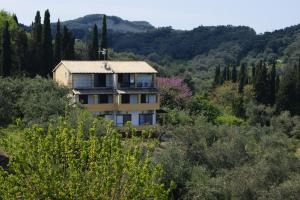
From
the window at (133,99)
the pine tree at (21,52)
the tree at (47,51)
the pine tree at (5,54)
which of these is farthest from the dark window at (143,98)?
the pine tree at (5,54)

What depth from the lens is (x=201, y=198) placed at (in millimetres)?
26906

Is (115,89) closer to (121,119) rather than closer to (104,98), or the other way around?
(104,98)

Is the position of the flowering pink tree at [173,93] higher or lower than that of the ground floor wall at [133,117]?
higher

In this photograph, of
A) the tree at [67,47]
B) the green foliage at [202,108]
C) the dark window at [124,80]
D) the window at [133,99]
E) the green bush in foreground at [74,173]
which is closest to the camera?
the green bush in foreground at [74,173]

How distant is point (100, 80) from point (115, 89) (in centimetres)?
170

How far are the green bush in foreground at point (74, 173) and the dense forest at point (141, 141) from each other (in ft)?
0.09

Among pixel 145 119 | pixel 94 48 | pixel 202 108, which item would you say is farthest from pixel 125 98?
pixel 94 48

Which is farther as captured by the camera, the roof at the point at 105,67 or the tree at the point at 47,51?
the tree at the point at 47,51

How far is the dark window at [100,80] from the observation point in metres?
51.5

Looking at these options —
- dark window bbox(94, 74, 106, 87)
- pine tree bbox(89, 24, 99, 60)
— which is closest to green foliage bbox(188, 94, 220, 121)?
dark window bbox(94, 74, 106, 87)

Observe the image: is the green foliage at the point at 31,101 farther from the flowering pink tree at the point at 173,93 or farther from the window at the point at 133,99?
the flowering pink tree at the point at 173,93

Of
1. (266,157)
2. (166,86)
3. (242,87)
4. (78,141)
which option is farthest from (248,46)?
(78,141)

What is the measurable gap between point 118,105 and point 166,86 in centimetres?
1241

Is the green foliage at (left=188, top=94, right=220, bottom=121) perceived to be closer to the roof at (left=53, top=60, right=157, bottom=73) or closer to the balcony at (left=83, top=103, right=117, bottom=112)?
the roof at (left=53, top=60, right=157, bottom=73)
